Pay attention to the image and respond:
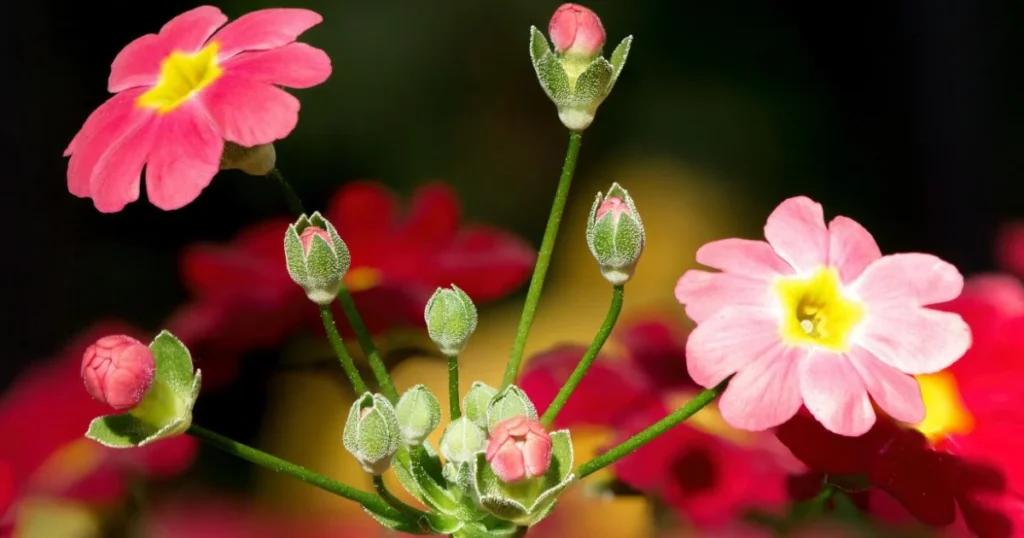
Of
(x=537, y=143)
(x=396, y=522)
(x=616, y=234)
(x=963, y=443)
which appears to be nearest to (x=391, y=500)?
(x=396, y=522)

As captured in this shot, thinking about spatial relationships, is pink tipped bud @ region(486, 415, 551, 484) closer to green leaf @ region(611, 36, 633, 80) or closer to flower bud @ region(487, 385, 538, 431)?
flower bud @ region(487, 385, 538, 431)

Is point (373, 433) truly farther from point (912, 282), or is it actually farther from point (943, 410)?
point (943, 410)

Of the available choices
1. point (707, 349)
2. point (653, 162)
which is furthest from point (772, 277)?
point (653, 162)

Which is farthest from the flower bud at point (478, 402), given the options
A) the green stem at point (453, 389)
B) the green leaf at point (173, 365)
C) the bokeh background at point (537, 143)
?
the bokeh background at point (537, 143)

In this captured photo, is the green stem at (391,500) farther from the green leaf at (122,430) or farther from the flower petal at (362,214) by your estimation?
the flower petal at (362,214)

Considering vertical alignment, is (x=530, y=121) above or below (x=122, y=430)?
below
